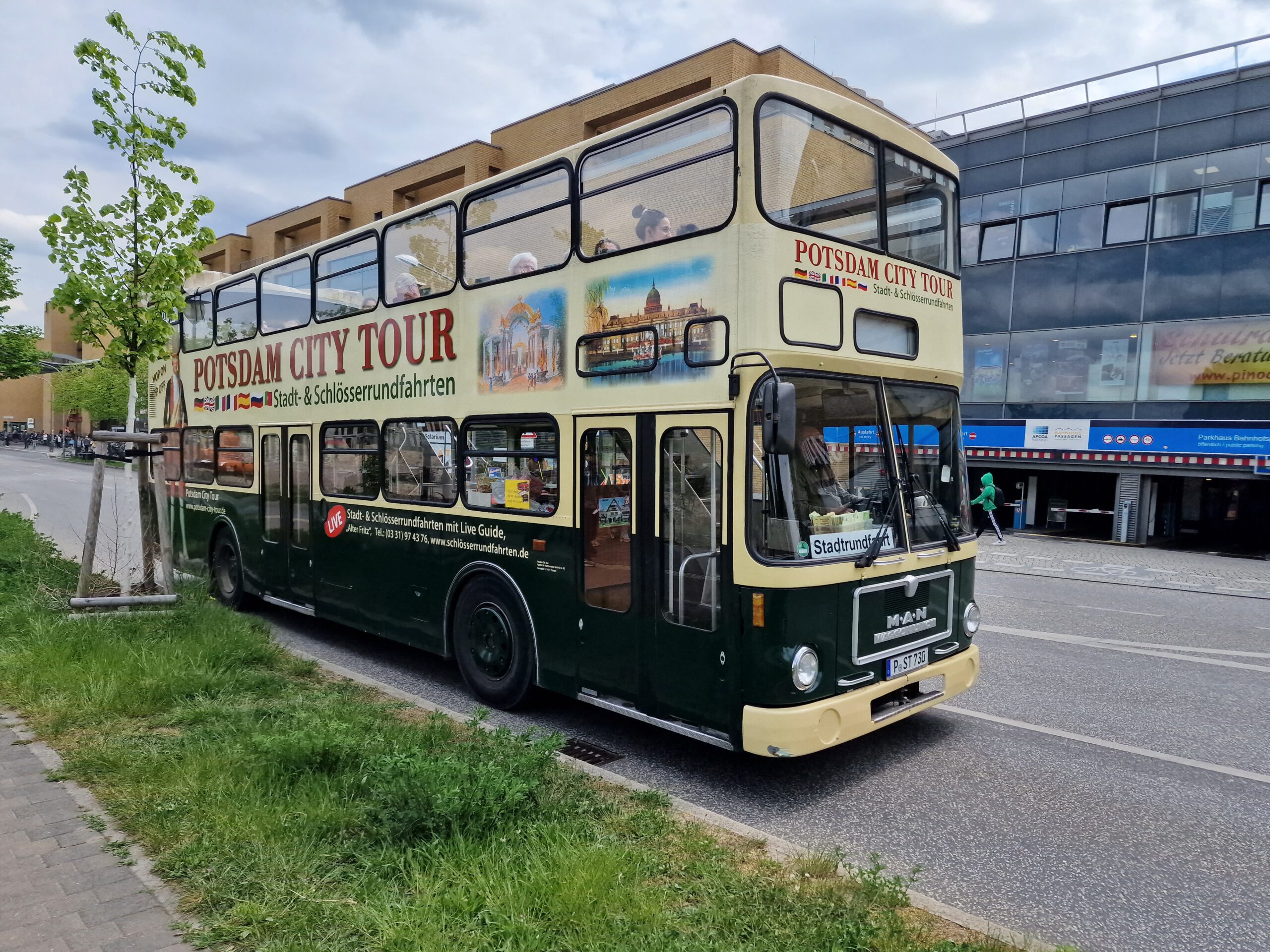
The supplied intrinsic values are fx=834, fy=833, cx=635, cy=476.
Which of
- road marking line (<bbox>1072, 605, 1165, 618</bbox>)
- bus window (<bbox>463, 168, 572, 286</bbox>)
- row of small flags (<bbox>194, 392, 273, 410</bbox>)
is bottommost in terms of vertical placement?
road marking line (<bbox>1072, 605, 1165, 618</bbox>)

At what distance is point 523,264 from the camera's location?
20.3ft

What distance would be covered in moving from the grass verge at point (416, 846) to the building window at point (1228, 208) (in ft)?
70.1

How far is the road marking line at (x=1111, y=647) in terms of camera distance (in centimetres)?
840

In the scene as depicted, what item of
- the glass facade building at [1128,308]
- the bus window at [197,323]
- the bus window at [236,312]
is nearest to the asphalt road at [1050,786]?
the bus window at [236,312]

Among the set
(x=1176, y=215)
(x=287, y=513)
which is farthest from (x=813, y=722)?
(x=1176, y=215)

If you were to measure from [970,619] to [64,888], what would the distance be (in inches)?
212

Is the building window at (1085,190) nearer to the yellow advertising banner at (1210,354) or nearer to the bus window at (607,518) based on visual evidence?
the yellow advertising banner at (1210,354)

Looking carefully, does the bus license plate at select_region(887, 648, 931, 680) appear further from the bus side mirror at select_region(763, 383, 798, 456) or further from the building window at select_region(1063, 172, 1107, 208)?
the building window at select_region(1063, 172, 1107, 208)

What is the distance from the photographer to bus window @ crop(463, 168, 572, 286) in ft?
19.4

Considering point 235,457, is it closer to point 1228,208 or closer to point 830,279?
point 830,279

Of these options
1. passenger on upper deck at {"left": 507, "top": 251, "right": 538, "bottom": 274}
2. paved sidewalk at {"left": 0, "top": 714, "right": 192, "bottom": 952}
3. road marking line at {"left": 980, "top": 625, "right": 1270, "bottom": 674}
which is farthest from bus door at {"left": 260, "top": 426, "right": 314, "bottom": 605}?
road marking line at {"left": 980, "top": 625, "right": 1270, "bottom": 674}

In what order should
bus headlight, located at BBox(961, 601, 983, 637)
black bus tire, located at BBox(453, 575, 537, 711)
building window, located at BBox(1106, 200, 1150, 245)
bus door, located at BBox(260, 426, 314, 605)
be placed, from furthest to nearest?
building window, located at BBox(1106, 200, 1150, 245) → bus door, located at BBox(260, 426, 314, 605) → black bus tire, located at BBox(453, 575, 537, 711) → bus headlight, located at BBox(961, 601, 983, 637)

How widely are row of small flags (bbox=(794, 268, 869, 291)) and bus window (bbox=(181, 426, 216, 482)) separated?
8.51 m

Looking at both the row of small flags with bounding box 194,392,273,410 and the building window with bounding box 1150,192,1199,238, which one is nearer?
the row of small flags with bounding box 194,392,273,410
